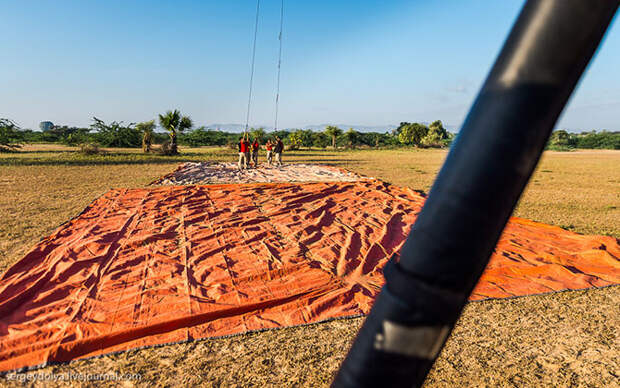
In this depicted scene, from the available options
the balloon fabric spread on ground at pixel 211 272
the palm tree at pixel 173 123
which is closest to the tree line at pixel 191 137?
the palm tree at pixel 173 123

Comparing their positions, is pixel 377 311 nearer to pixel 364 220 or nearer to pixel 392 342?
pixel 392 342

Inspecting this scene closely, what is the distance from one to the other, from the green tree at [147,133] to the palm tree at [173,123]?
7.46ft

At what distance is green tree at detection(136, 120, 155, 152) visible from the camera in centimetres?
2494

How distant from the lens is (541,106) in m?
0.46

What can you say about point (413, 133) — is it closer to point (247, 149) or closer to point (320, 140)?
point (320, 140)

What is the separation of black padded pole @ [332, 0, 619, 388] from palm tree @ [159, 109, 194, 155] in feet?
82.0

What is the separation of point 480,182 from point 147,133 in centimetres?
2806

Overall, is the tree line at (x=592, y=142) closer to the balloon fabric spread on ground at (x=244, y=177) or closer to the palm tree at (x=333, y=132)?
the palm tree at (x=333, y=132)

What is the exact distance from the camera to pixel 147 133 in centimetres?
2497

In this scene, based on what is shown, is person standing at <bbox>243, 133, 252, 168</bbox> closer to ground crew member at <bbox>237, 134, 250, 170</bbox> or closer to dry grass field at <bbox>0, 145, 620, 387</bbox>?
ground crew member at <bbox>237, 134, 250, 170</bbox>

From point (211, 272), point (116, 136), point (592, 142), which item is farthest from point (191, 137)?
point (592, 142)

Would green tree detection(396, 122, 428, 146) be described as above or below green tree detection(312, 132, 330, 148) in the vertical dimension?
above

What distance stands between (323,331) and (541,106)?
10.8 feet

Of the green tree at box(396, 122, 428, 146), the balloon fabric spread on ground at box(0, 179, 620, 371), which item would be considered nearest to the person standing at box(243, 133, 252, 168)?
the balloon fabric spread on ground at box(0, 179, 620, 371)
